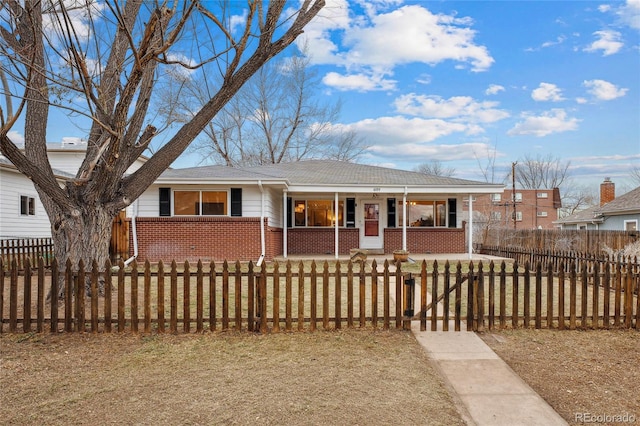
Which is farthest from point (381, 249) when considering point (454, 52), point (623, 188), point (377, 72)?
point (623, 188)

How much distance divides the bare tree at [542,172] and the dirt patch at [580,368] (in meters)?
49.6

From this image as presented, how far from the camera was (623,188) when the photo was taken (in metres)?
47.4

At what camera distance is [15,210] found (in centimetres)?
1667

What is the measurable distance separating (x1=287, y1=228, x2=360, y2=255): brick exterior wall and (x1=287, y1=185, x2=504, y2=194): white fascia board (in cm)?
254

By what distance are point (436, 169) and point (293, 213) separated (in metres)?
33.3

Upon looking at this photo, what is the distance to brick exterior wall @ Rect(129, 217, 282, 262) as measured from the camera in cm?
1442

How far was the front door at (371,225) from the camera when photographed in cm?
1722

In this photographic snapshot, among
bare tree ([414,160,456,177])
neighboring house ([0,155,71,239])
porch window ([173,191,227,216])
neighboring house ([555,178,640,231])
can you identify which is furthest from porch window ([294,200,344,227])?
bare tree ([414,160,456,177])

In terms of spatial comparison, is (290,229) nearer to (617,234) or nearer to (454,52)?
(454,52)

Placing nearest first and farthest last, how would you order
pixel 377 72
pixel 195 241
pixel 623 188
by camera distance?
pixel 195 241 → pixel 377 72 → pixel 623 188

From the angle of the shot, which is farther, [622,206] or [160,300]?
[622,206]

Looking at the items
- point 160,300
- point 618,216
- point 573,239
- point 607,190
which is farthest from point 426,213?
point 607,190

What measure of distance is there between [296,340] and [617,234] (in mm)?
17513

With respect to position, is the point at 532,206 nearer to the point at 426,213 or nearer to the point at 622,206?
the point at 622,206
